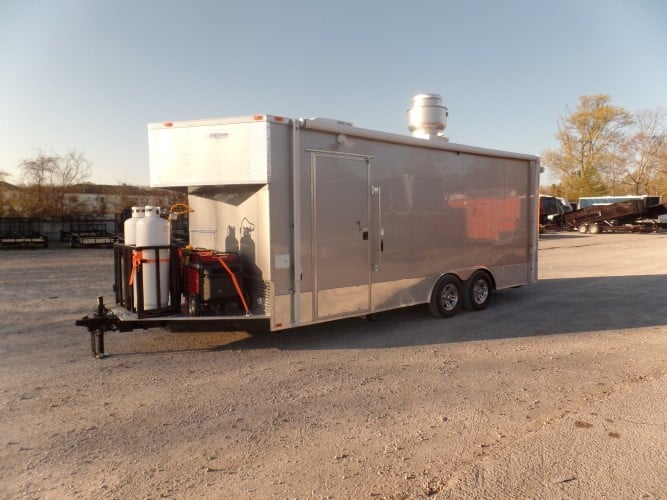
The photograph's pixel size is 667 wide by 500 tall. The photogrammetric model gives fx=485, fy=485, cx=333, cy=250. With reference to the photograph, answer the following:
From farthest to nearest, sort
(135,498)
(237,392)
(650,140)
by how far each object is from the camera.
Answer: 1. (650,140)
2. (237,392)
3. (135,498)

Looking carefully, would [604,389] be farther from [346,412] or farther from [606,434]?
[346,412]

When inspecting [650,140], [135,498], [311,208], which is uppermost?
[650,140]

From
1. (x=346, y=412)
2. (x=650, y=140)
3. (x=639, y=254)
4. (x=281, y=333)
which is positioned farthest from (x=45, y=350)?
(x=650, y=140)

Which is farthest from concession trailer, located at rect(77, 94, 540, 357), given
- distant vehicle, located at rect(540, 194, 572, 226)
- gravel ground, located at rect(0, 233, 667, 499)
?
distant vehicle, located at rect(540, 194, 572, 226)

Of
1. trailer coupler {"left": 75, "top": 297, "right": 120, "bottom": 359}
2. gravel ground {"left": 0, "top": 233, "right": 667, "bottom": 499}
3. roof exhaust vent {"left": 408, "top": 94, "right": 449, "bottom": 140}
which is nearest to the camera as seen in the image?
gravel ground {"left": 0, "top": 233, "right": 667, "bottom": 499}

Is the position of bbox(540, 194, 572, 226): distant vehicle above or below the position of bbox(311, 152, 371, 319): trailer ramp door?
above

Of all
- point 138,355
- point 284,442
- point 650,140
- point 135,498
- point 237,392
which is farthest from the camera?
point 650,140

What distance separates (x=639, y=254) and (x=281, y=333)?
56.9ft

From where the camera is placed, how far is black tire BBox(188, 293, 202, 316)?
18.7 ft

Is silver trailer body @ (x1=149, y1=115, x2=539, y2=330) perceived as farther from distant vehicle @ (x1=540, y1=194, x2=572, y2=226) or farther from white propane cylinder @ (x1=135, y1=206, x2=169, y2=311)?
distant vehicle @ (x1=540, y1=194, x2=572, y2=226)

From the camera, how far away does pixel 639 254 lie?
18.7m

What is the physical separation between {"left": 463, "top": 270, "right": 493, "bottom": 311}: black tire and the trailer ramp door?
7.46ft

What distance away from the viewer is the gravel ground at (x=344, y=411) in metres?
3.12

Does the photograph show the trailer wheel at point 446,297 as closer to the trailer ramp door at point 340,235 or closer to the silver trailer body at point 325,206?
the silver trailer body at point 325,206
